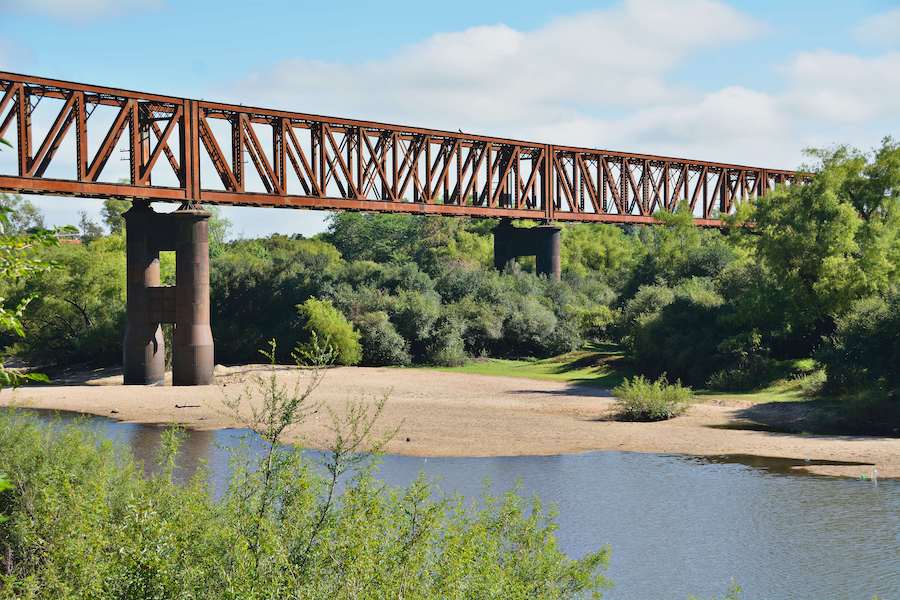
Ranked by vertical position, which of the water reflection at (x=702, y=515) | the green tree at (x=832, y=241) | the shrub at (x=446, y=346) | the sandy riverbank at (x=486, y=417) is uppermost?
the green tree at (x=832, y=241)

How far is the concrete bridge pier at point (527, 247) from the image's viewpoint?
7144 cm

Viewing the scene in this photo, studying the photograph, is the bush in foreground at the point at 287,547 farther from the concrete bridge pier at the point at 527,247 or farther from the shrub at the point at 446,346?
the concrete bridge pier at the point at 527,247

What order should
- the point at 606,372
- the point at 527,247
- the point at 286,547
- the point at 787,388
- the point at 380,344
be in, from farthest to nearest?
the point at 527,247 < the point at 380,344 < the point at 606,372 < the point at 787,388 < the point at 286,547

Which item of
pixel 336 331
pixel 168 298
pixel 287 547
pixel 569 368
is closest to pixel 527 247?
pixel 569 368

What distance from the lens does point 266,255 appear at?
88062 mm

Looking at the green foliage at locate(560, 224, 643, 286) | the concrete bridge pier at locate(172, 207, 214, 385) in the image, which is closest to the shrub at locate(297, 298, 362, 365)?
the concrete bridge pier at locate(172, 207, 214, 385)

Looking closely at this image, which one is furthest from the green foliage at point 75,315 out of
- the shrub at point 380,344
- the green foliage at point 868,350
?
the green foliage at point 868,350

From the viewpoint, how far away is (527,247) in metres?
71.9

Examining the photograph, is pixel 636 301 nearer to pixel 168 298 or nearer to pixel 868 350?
pixel 868 350

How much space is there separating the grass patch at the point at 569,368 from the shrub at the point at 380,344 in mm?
2460

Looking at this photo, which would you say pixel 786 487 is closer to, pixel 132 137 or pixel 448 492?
pixel 448 492

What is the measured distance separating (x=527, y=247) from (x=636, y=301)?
17.2 m

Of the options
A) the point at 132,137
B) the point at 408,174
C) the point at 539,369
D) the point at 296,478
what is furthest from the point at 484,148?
the point at 296,478

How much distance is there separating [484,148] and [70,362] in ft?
85.9
